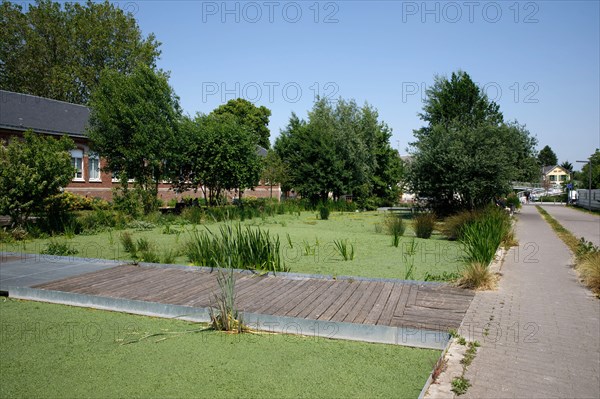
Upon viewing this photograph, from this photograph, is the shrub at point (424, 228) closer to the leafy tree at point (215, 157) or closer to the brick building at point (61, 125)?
the leafy tree at point (215, 157)

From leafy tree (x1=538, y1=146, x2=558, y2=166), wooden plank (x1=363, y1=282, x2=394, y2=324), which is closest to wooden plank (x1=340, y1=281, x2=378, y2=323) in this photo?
wooden plank (x1=363, y1=282, x2=394, y2=324)

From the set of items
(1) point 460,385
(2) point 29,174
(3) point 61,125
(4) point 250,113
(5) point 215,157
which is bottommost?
(1) point 460,385

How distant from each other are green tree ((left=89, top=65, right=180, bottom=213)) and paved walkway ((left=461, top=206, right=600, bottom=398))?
16842 mm

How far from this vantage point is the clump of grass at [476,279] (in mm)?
7172

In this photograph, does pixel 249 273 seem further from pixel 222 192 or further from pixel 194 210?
pixel 222 192

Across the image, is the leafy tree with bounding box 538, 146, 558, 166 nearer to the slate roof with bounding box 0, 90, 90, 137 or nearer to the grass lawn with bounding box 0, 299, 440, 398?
the slate roof with bounding box 0, 90, 90, 137

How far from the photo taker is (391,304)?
19.9 ft

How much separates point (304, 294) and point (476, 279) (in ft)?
9.12

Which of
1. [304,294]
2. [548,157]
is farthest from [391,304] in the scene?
[548,157]

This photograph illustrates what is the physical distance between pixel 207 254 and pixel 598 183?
189ft

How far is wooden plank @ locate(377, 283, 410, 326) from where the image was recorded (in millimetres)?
5332

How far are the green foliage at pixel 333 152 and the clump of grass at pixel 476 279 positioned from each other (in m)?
25.4

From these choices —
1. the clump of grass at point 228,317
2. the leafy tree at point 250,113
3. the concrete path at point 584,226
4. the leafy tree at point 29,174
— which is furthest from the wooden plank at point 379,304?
the leafy tree at point 250,113

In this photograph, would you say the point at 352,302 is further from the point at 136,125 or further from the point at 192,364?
the point at 136,125
